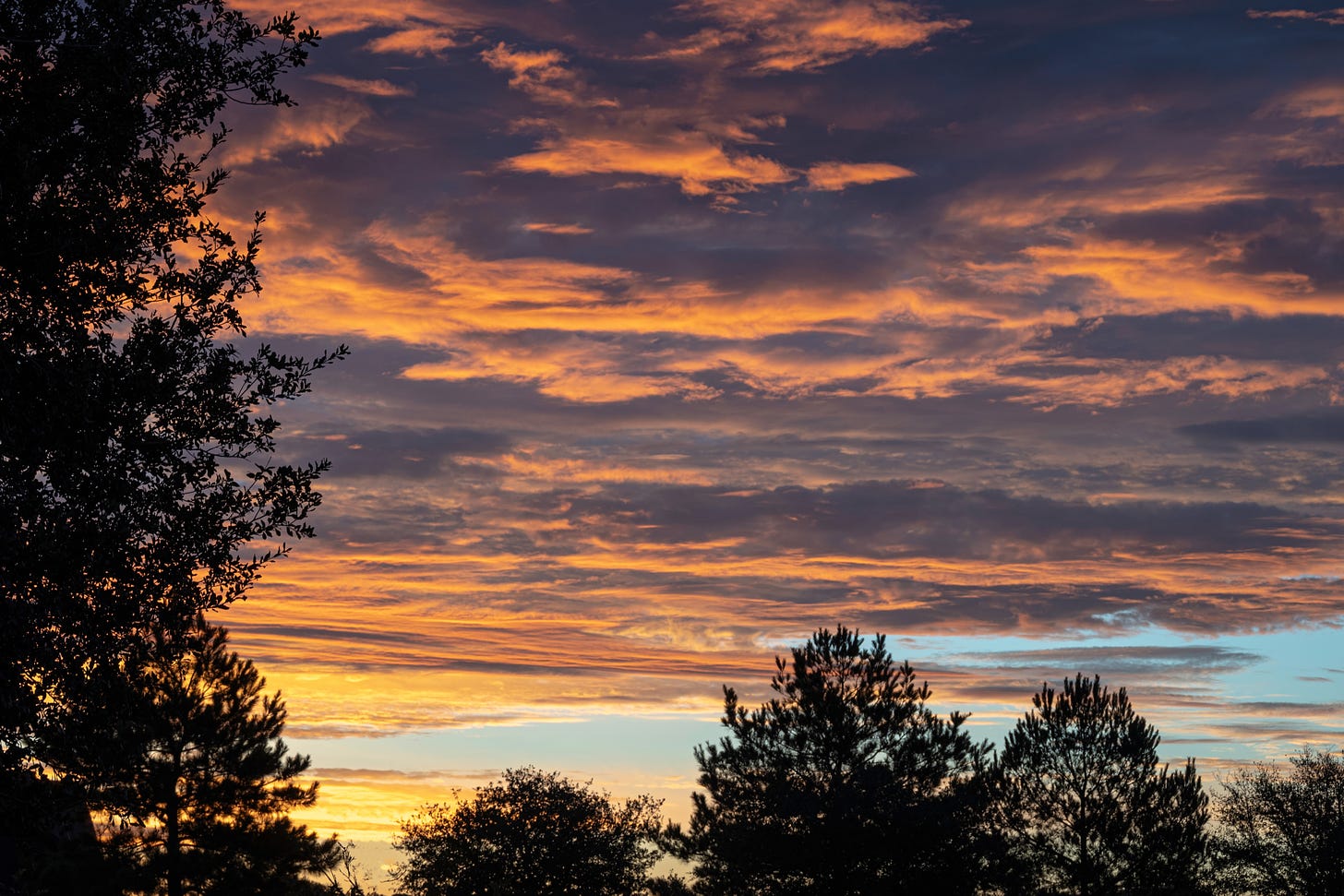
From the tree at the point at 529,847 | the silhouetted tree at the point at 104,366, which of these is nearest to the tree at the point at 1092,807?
the tree at the point at 529,847

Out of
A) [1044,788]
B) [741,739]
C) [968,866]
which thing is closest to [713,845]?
[741,739]

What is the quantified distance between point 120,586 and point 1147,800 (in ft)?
150

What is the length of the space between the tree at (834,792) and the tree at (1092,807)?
2.52 m

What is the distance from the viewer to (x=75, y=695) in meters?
14.6

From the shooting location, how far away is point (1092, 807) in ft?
164

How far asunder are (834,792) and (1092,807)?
37.3 ft

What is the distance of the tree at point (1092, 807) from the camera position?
48844 mm

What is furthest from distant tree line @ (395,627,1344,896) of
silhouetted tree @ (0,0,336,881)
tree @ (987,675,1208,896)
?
silhouetted tree @ (0,0,336,881)

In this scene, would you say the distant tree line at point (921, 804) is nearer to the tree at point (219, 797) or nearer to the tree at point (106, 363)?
the tree at point (219, 797)

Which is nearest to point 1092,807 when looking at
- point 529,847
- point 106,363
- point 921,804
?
point 921,804

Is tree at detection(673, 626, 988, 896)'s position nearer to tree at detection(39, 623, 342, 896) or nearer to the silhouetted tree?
tree at detection(39, 623, 342, 896)

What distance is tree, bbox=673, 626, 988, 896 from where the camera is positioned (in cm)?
4766

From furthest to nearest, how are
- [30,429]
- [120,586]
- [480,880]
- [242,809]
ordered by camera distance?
[480,880]
[242,809]
[120,586]
[30,429]

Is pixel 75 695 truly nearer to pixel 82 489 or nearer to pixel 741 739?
pixel 82 489
